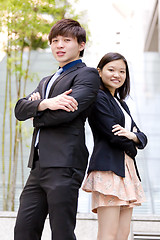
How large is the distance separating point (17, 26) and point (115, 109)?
2.14m

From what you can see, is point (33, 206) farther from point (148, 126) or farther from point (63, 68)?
point (148, 126)

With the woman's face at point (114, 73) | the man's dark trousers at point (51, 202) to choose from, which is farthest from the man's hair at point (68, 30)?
the man's dark trousers at point (51, 202)

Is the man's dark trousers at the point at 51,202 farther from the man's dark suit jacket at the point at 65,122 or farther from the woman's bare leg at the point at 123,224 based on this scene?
the woman's bare leg at the point at 123,224

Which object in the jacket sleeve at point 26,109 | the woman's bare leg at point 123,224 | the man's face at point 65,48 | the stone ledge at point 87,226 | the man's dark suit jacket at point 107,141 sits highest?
the man's face at point 65,48

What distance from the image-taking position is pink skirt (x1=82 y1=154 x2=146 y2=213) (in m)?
1.91

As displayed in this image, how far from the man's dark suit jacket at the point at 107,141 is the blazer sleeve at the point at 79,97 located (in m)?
0.21

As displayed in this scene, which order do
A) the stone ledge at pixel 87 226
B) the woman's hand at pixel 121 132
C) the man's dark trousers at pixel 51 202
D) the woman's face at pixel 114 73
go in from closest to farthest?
the man's dark trousers at pixel 51 202, the woman's hand at pixel 121 132, the woman's face at pixel 114 73, the stone ledge at pixel 87 226

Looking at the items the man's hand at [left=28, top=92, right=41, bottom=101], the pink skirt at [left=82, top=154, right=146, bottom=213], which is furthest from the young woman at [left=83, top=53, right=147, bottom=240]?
the man's hand at [left=28, top=92, right=41, bottom=101]

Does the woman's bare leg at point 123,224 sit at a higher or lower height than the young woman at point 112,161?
lower

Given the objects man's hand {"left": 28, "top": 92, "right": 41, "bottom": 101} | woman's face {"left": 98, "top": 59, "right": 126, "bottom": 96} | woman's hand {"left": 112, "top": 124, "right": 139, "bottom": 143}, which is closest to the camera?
man's hand {"left": 28, "top": 92, "right": 41, "bottom": 101}

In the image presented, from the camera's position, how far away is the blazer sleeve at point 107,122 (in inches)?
77.2

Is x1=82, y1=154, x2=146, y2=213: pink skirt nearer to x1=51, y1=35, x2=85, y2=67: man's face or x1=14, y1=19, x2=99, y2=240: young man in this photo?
x1=14, y1=19, x2=99, y2=240: young man

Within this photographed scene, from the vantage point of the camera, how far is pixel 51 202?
168 centimetres

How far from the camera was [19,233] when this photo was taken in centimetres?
173
